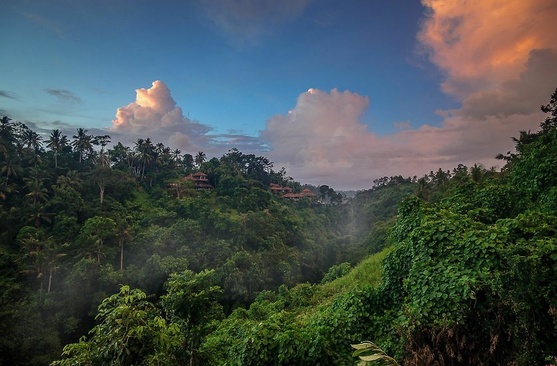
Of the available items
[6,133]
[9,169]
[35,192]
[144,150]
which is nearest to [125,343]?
[35,192]

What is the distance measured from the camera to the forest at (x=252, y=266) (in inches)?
170

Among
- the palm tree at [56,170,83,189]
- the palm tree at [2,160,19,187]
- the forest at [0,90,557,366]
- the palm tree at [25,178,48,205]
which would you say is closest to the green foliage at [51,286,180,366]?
the forest at [0,90,557,366]

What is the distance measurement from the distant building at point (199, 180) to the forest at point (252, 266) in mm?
265

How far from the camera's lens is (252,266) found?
2836cm

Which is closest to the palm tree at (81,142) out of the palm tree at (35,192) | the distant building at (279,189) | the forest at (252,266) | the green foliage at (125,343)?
the forest at (252,266)

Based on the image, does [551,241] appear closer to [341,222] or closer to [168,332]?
[168,332]

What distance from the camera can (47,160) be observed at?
3962 cm

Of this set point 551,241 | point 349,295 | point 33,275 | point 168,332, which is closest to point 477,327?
point 551,241

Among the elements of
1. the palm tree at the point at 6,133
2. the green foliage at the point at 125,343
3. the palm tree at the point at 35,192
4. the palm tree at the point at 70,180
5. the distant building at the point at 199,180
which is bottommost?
the green foliage at the point at 125,343

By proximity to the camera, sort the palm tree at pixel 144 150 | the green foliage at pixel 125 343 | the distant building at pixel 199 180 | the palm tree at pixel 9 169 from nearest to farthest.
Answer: the green foliage at pixel 125 343 < the palm tree at pixel 9 169 < the palm tree at pixel 144 150 < the distant building at pixel 199 180

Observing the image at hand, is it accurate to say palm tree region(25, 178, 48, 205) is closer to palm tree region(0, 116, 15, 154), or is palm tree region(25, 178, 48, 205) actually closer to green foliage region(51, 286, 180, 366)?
palm tree region(0, 116, 15, 154)

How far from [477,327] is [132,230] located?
105 feet

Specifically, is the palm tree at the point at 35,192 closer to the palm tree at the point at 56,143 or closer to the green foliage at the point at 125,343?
the palm tree at the point at 56,143

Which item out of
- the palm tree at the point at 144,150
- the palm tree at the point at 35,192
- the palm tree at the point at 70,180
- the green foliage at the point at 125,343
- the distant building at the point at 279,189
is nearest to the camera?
the green foliage at the point at 125,343
